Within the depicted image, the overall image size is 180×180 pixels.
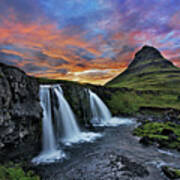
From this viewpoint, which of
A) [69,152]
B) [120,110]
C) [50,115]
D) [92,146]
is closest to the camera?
[69,152]

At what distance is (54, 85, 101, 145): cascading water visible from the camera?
22461mm

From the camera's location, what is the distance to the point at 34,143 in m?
16.0

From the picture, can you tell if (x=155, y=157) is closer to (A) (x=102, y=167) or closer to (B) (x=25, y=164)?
(A) (x=102, y=167)

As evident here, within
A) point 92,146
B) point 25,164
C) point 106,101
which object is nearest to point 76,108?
point 92,146

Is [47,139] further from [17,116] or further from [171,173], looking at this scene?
[171,173]

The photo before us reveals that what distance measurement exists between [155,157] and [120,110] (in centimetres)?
3223

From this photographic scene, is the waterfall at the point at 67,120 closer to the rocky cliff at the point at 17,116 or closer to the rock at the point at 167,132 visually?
the rocky cliff at the point at 17,116

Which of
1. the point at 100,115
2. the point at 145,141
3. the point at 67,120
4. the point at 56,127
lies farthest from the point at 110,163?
the point at 100,115

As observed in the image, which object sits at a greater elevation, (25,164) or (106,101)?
(106,101)

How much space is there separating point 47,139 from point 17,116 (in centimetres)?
698

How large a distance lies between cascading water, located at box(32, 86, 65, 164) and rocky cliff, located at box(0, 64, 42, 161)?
1.60 metres

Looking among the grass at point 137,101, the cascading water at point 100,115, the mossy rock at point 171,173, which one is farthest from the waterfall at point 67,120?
A: the grass at point 137,101

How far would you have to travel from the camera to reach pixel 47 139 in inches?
742

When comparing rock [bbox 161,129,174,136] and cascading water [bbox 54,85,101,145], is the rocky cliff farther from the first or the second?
rock [bbox 161,129,174,136]
